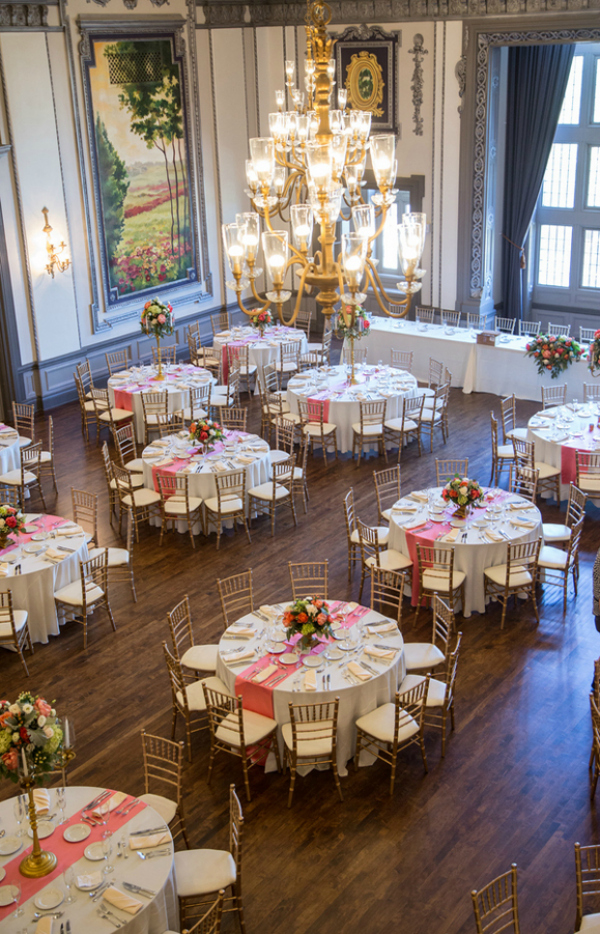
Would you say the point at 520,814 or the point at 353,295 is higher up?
the point at 353,295

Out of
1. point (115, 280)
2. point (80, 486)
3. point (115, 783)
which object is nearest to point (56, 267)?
point (115, 280)

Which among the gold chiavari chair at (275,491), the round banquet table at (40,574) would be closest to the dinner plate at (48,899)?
the round banquet table at (40,574)

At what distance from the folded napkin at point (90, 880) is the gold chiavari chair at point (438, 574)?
455cm

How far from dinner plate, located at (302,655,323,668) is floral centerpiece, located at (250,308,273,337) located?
8621mm

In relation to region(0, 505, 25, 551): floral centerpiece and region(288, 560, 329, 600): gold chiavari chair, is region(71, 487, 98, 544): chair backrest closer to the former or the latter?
region(0, 505, 25, 551): floral centerpiece

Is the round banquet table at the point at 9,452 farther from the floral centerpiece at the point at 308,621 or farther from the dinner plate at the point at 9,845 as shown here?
the dinner plate at the point at 9,845

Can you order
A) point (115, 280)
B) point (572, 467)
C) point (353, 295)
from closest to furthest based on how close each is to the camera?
point (353, 295)
point (572, 467)
point (115, 280)

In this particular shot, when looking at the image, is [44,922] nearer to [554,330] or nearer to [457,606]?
[457,606]

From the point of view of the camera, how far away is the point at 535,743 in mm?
7766

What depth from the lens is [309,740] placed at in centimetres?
725

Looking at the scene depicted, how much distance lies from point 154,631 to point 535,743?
12.6 ft

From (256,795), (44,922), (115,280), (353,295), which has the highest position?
(353,295)

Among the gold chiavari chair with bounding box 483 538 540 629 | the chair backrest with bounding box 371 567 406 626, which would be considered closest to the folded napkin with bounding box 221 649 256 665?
the chair backrest with bounding box 371 567 406 626

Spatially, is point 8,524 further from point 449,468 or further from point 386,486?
point 449,468
